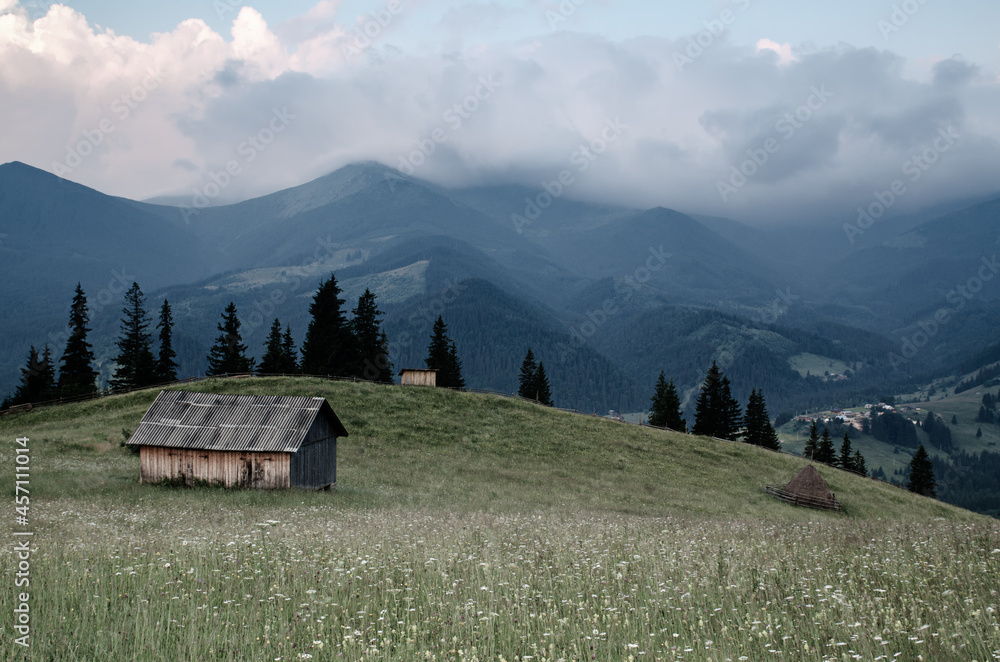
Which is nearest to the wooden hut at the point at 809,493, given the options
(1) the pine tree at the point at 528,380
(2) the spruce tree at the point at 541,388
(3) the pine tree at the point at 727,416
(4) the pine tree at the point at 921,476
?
(3) the pine tree at the point at 727,416

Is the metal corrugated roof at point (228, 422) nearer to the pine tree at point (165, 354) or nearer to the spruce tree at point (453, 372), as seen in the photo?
the pine tree at point (165, 354)

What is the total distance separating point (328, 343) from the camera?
7806cm

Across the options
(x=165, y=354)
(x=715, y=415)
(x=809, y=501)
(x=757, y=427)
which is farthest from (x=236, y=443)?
(x=757, y=427)

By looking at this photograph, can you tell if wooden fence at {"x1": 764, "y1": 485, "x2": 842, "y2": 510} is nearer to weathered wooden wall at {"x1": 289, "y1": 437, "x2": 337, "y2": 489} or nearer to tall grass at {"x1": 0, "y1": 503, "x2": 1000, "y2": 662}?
weathered wooden wall at {"x1": 289, "y1": 437, "x2": 337, "y2": 489}

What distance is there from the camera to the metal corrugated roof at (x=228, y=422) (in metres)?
32.9

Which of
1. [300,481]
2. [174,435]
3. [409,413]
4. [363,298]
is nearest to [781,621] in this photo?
[300,481]

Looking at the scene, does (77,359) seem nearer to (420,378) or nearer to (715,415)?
(420,378)

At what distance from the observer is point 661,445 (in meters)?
56.8

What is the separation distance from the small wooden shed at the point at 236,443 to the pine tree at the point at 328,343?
137ft

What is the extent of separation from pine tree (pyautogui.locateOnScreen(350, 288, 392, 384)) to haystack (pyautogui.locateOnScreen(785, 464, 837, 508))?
4958 cm

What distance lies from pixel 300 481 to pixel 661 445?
35067 mm

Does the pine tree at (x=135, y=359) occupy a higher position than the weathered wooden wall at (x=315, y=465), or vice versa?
the pine tree at (x=135, y=359)

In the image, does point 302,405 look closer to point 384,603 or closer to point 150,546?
point 150,546

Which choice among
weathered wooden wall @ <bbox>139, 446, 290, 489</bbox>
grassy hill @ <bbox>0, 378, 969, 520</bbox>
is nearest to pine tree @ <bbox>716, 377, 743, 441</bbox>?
grassy hill @ <bbox>0, 378, 969, 520</bbox>
